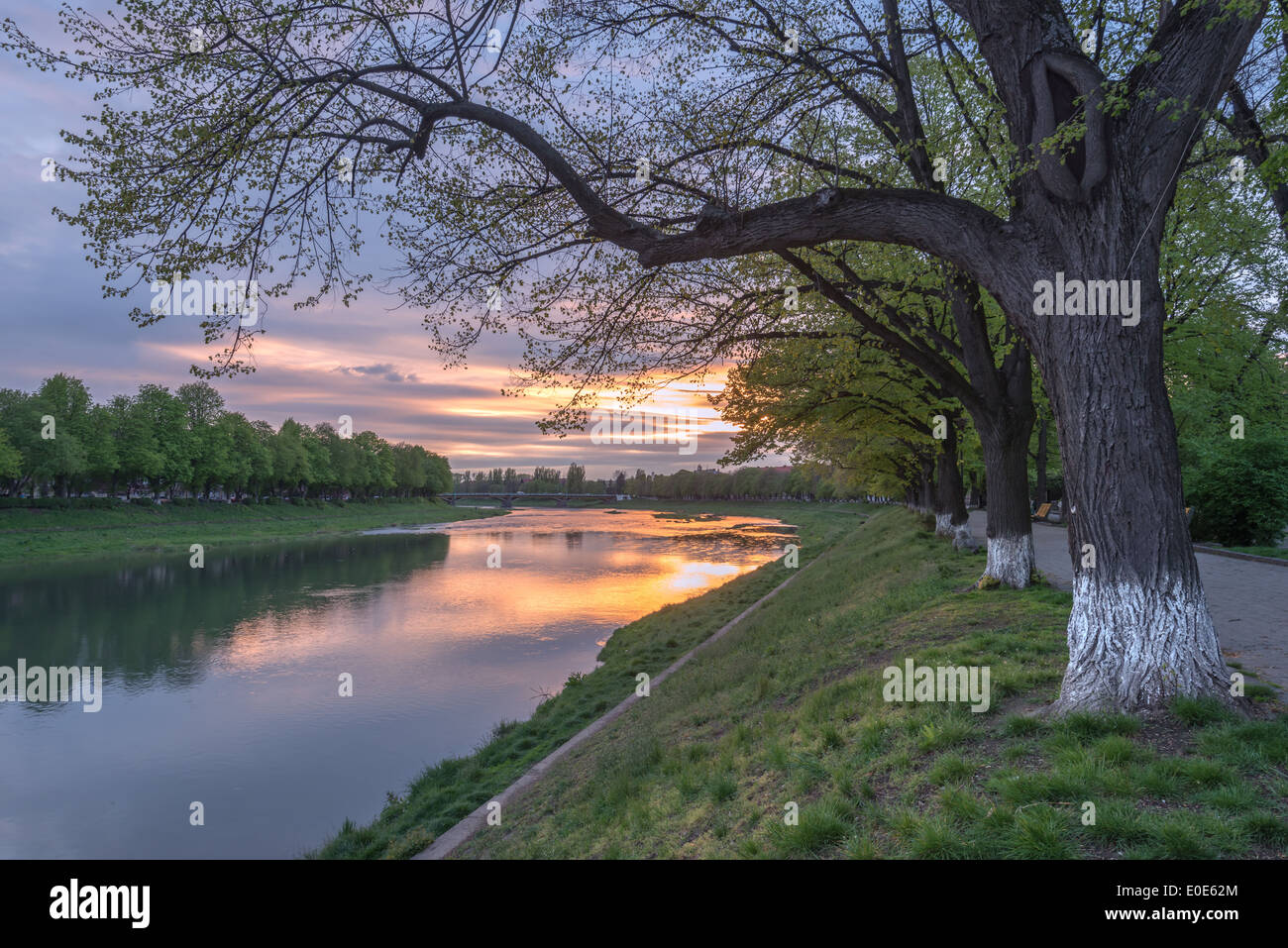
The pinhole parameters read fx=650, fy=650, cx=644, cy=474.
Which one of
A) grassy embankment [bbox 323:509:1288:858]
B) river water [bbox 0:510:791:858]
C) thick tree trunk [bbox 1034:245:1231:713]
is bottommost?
river water [bbox 0:510:791:858]

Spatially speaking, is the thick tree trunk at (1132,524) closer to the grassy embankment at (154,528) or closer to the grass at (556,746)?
the grass at (556,746)

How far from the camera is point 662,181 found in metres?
8.66

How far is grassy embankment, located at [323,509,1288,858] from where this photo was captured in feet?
13.8

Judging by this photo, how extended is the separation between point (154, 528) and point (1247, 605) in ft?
227

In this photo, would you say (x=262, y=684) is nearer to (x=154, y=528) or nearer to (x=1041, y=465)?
(x=1041, y=465)

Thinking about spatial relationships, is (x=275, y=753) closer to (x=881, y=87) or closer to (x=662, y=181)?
(x=662, y=181)

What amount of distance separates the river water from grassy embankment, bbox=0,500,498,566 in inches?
260

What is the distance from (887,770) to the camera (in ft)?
→ 18.3

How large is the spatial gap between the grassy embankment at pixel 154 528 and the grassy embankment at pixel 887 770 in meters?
47.6

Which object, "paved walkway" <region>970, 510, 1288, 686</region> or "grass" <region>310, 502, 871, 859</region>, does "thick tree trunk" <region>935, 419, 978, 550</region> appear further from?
"grass" <region>310, 502, 871, 859</region>

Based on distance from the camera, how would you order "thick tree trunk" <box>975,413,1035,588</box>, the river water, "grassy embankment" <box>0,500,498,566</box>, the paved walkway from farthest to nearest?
"grassy embankment" <box>0,500,498,566</box> → "thick tree trunk" <box>975,413,1035,588</box> → the river water → the paved walkway

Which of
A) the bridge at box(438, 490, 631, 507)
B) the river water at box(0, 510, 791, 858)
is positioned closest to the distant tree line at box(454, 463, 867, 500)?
the bridge at box(438, 490, 631, 507)

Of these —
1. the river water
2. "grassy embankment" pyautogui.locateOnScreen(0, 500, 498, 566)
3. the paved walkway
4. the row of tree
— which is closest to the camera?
the paved walkway

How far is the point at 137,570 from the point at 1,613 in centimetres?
1344
